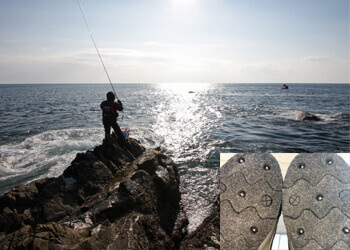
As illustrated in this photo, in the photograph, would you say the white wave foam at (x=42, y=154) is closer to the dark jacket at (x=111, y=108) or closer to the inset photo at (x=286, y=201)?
the dark jacket at (x=111, y=108)

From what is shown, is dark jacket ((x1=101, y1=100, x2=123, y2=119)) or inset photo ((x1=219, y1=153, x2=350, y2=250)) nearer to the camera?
inset photo ((x1=219, y1=153, x2=350, y2=250))

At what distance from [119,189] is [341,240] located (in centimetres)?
382

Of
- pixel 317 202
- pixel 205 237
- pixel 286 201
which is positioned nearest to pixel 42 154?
pixel 205 237

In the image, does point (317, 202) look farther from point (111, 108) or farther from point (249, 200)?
point (111, 108)

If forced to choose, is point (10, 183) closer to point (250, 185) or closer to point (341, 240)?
point (250, 185)

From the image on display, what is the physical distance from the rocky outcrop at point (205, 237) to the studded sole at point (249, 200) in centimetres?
265

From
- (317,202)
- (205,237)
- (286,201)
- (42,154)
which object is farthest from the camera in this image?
(42,154)

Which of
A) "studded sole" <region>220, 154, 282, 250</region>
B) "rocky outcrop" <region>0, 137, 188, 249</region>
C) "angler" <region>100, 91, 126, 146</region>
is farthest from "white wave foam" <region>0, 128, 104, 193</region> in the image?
"studded sole" <region>220, 154, 282, 250</region>

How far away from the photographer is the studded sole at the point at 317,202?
6.18ft

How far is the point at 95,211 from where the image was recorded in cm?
421

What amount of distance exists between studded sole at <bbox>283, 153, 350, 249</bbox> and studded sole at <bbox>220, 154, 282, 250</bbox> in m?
0.13

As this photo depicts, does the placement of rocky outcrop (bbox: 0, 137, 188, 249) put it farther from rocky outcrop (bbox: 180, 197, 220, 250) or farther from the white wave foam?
the white wave foam

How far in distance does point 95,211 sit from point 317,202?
3.65 metres

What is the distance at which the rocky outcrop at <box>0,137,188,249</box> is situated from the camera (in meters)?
3.09
